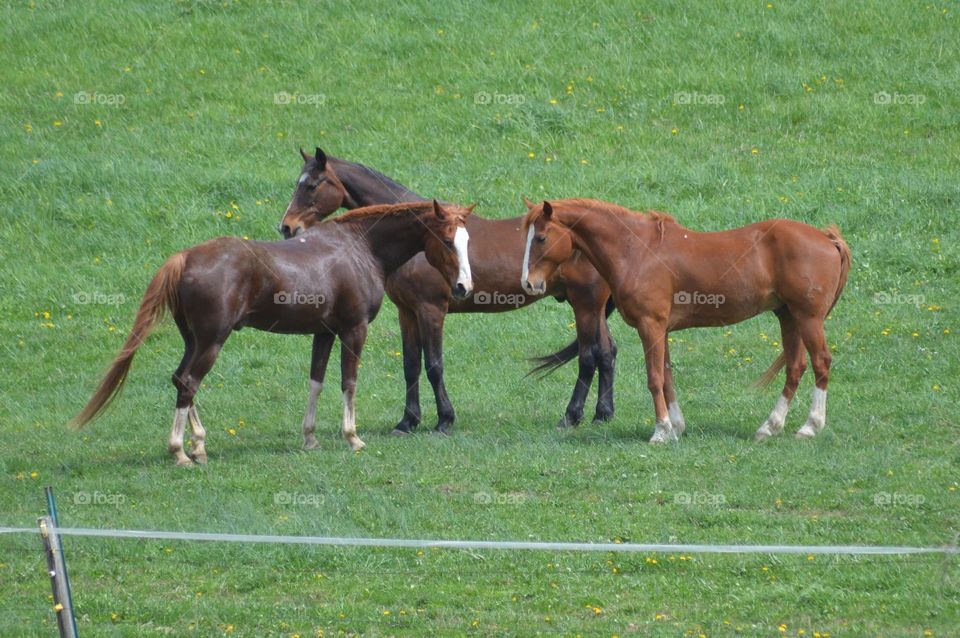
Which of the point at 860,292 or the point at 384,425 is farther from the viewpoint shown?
the point at 860,292

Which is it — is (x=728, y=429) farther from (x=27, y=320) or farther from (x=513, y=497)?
(x=27, y=320)

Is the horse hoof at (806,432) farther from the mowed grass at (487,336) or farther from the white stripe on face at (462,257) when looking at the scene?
the white stripe on face at (462,257)

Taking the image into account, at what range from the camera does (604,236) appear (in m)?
11.4

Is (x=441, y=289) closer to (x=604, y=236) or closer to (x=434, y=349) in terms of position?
(x=434, y=349)

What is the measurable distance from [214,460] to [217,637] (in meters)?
3.85

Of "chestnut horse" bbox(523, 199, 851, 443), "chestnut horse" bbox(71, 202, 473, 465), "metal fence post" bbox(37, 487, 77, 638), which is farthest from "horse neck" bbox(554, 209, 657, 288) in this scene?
"metal fence post" bbox(37, 487, 77, 638)

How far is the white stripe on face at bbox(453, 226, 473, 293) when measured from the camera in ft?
36.9

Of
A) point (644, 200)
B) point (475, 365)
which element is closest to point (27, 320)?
point (475, 365)

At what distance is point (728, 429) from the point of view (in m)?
11.7

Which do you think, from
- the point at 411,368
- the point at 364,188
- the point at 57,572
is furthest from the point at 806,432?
the point at 57,572

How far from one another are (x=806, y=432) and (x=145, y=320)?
544 centimetres

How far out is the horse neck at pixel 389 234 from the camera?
38.3 feet

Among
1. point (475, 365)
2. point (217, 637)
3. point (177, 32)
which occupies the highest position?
point (177, 32)

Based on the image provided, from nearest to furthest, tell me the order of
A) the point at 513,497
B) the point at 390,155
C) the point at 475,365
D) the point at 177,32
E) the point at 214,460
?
the point at 513,497 < the point at 214,460 < the point at 475,365 < the point at 390,155 < the point at 177,32
